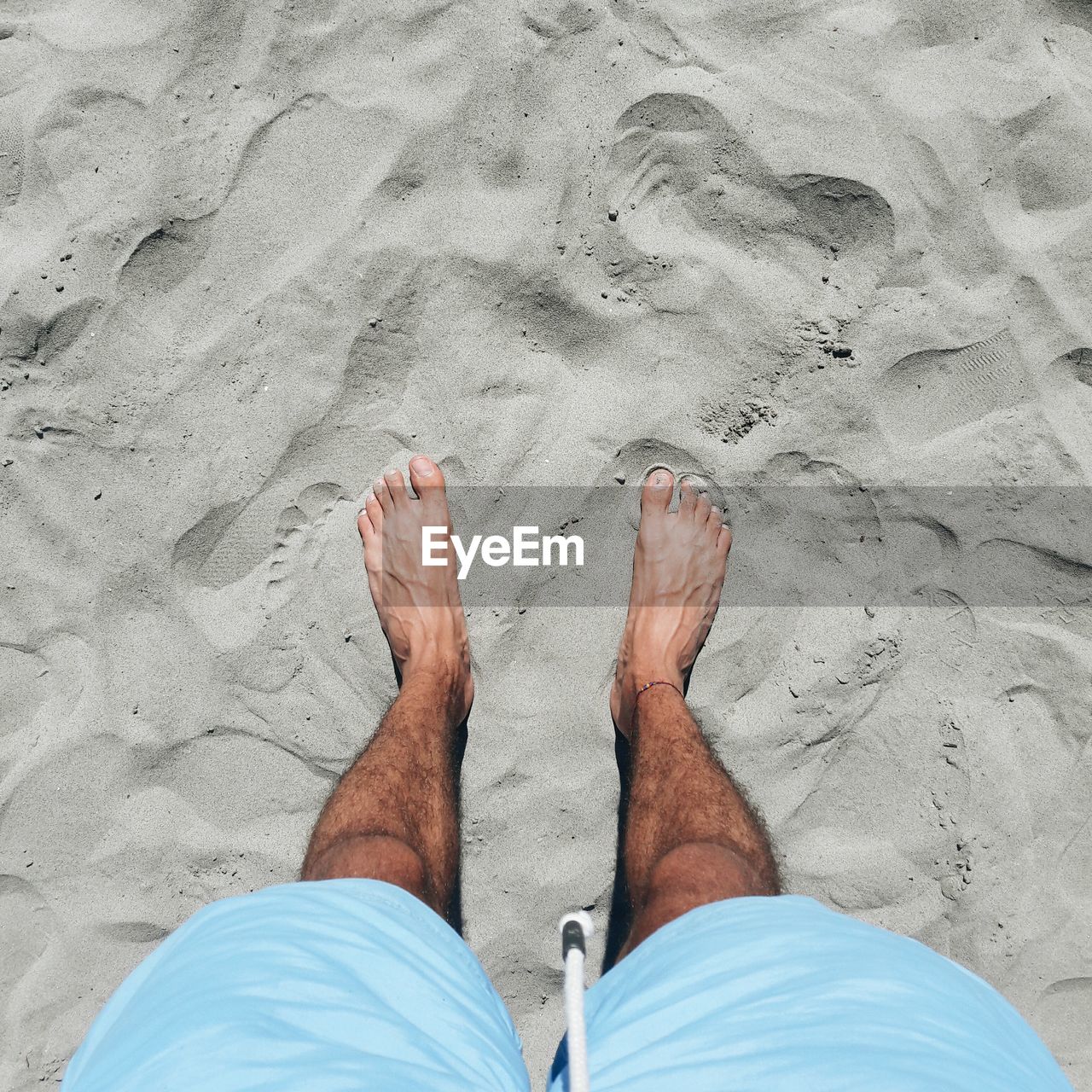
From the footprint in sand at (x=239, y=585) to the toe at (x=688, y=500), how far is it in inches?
29.2

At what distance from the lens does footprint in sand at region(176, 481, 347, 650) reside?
166 centimetres

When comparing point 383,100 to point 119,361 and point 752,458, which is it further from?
point 752,458

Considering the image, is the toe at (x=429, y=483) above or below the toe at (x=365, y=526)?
above

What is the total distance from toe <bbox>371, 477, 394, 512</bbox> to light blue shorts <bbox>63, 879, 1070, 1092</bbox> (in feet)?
2.70

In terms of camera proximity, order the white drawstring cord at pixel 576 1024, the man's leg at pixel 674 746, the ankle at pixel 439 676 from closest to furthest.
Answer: the white drawstring cord at pixel 576 1024 → the man's leg at pixel 674 746 → the ankle at pixel 439 676

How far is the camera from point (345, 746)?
167 cm

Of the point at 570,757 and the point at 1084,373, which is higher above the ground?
the point at 1084,373

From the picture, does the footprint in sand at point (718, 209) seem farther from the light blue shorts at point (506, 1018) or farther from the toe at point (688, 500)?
the light blue shorts at point (506, 1018)

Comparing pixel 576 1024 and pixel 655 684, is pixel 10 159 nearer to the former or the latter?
pixel 655 684

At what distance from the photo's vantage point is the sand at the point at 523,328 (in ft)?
5.41

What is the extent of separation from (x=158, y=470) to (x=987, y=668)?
5.58ft

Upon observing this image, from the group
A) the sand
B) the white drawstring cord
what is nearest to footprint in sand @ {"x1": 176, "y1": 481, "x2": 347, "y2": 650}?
the sand

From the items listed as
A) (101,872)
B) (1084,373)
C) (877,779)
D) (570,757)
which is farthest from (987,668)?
(101,872)

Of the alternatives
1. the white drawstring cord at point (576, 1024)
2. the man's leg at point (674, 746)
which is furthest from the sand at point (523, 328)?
the white drawstring cord at point (576, 1024)
